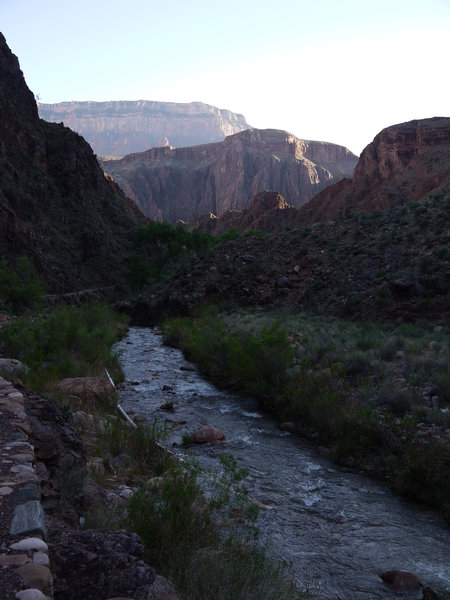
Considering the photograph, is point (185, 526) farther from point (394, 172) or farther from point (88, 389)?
point (394, 172)

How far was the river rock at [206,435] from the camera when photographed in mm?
8258

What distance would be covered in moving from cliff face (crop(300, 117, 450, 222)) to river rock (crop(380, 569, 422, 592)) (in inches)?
1866

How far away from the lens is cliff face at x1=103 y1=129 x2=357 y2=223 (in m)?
146

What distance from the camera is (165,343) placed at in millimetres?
19688

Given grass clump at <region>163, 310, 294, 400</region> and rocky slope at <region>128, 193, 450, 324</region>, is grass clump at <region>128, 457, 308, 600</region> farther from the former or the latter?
rocky slope at <region>128, 193, 450, 324</region>

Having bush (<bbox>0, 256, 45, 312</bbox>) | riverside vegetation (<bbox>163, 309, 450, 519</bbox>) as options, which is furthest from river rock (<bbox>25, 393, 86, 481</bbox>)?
bush (<bbox>0, 256, 45, 312</bbox>)

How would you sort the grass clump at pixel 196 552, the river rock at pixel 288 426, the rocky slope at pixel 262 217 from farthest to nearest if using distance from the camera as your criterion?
1. the rocky slope at pixel 262 217
2. the river rock at pixel 288 426
3. the grass clump at pixel 196 552

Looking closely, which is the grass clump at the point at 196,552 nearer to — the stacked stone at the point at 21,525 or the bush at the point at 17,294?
the stacked stone at the point at 21,525

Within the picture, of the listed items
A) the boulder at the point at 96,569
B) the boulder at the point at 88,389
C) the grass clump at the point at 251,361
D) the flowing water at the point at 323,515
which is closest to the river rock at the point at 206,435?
the flowing water at the point at 323,515

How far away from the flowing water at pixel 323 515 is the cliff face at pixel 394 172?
44.2 metres

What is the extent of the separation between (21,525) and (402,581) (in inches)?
139

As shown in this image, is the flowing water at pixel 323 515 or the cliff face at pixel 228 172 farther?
the cliff face at pixel 228 172

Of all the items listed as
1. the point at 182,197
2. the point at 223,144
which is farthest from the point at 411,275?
Answer: the point at 223,144

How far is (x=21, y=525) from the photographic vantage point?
264 cm
